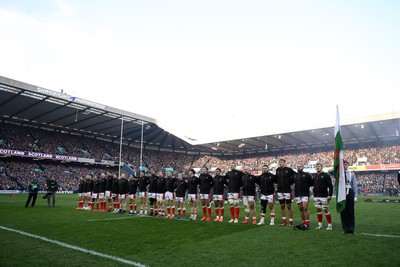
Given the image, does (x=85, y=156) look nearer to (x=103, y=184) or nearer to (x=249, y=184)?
(x=103, y=184)

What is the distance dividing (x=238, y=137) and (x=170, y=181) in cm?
3507

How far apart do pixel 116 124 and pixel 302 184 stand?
3976 cm

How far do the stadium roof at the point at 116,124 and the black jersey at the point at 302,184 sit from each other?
29.7m

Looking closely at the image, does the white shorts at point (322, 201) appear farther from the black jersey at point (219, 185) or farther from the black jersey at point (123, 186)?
the black jersey at point (123, 186)

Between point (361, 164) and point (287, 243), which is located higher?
point (361, 164)

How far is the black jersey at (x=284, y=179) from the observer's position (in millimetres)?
10125

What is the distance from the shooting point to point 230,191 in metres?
11.7

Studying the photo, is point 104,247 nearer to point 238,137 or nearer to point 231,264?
point 231,264

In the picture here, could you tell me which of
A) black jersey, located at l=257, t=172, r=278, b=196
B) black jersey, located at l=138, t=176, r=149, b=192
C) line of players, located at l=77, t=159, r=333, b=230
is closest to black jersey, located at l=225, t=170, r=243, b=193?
line of players, located at l=77, t=159, r=333, b=230

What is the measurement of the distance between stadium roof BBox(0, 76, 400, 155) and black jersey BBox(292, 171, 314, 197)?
97.3ft

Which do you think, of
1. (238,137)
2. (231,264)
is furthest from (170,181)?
(238,137)

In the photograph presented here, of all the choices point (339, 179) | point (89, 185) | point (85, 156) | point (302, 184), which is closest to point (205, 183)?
point (302, 184)

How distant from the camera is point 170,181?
535 inches

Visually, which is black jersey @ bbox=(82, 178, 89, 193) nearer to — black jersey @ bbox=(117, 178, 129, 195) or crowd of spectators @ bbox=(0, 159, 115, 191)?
black jersey @ bbox=(117, 178, 129, 195)
